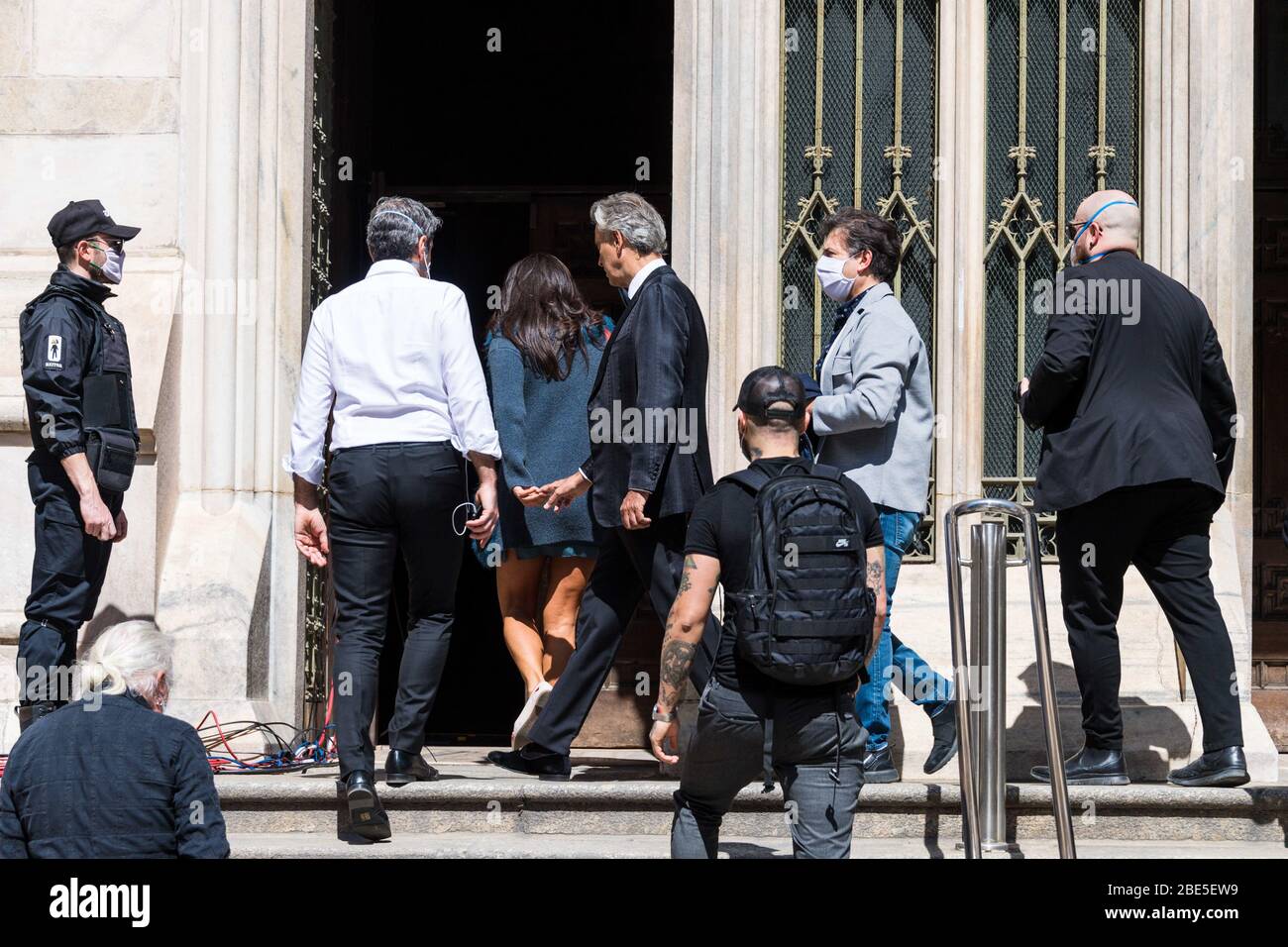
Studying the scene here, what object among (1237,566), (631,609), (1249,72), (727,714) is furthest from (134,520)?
(1249,72)

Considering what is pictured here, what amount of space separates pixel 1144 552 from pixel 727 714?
81.8 inches

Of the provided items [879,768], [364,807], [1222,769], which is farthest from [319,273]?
[1222,769]

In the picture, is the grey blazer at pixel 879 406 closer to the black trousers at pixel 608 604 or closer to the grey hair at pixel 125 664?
the black trousers at pixel 608 604

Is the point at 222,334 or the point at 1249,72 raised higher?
the point at 1249,72

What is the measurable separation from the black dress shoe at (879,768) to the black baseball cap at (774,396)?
176cm

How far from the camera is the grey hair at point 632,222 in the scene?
22.3 ft

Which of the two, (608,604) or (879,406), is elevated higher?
(879,406)

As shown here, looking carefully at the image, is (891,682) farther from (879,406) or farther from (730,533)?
(730,533)

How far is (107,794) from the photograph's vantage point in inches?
178

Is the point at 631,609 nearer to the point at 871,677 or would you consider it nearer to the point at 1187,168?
the point at 871,677

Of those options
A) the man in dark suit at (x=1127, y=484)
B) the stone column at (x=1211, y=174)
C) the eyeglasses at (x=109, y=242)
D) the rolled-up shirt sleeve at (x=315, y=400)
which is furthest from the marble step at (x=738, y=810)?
Result: the eyeglasses at (x=109, y=242)

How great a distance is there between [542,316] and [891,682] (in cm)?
195

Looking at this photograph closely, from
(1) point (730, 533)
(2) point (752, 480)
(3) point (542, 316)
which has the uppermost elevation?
(3) point (542, 316)

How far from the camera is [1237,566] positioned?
7.63 m
